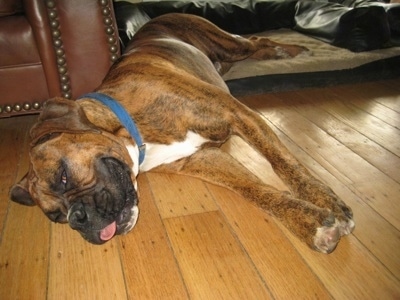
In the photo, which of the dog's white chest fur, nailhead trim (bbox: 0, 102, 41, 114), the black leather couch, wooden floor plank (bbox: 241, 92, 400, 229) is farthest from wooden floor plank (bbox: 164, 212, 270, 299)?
the black leather couch

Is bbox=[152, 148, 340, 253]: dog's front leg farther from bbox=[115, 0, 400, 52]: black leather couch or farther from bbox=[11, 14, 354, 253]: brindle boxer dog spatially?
bbox=[115, 0, 400, 52]: black leather couch

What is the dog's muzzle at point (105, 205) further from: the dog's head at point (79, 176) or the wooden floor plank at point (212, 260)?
the wooden floor plank at point (212, 260)

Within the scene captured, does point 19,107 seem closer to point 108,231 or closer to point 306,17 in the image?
point 108,231

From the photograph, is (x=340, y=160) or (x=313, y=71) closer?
(x=340, y=160)

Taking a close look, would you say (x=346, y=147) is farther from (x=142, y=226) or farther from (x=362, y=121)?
(x=142, y=226)

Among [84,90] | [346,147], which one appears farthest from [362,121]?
[84,90]

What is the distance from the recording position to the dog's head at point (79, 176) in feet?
6.19

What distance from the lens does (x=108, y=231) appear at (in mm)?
1956

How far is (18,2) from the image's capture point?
319 centimetres

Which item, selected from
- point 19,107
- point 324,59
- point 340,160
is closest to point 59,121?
point 19,107

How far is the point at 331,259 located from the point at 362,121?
1861mm

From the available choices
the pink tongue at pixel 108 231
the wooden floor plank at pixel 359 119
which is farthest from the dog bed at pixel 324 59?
the pink tongue at pixel 108 231

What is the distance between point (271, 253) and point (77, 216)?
1025 millimetres

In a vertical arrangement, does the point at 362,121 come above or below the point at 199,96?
below
